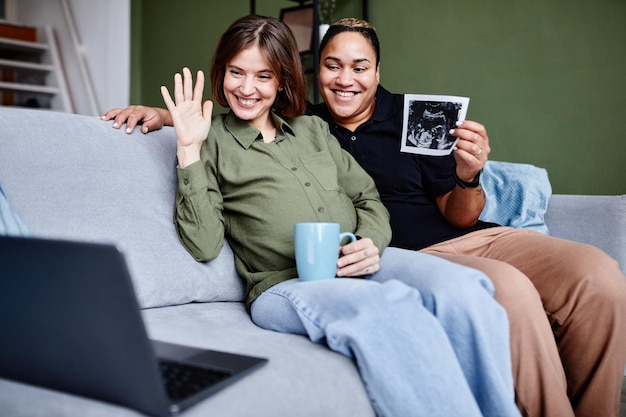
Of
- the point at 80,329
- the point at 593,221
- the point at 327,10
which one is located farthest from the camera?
the point at 327,10

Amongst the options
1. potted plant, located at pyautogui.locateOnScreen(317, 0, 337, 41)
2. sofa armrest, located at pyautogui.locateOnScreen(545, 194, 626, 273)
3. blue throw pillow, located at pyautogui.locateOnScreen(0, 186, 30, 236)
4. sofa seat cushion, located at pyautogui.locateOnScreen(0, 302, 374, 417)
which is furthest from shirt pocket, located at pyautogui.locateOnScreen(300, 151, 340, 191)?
potted plant, located at pyautogui.locateOnScreen(317, 0, 337, 41)

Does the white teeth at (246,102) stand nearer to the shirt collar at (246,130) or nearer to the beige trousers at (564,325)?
the shirt collar at (246,130)

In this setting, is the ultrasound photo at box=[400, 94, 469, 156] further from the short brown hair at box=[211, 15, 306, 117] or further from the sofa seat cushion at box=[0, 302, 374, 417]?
the sofa seat cushion at box=[0, 302, 374, 417]

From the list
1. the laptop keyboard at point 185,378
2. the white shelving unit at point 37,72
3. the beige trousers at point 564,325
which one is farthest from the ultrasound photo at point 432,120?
the white shelving unit at point 37,72

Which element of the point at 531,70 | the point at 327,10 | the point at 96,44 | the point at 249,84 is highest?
the point at 327,10

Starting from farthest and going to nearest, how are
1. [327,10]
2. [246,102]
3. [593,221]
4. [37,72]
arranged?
1. [37,72]
2. [327,10]
3. [593,221]
4. [246,102]

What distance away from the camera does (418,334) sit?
953mm

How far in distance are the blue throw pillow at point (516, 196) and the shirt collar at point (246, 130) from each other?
30.8 inches

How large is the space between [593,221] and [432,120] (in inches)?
29.0

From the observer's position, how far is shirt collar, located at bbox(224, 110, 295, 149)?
1398mm

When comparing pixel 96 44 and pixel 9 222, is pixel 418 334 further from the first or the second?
pixel 96 44

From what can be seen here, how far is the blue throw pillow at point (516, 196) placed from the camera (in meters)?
1.85

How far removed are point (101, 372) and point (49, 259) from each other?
146 millimetres

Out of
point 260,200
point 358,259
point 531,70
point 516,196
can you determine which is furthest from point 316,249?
point 531,70
